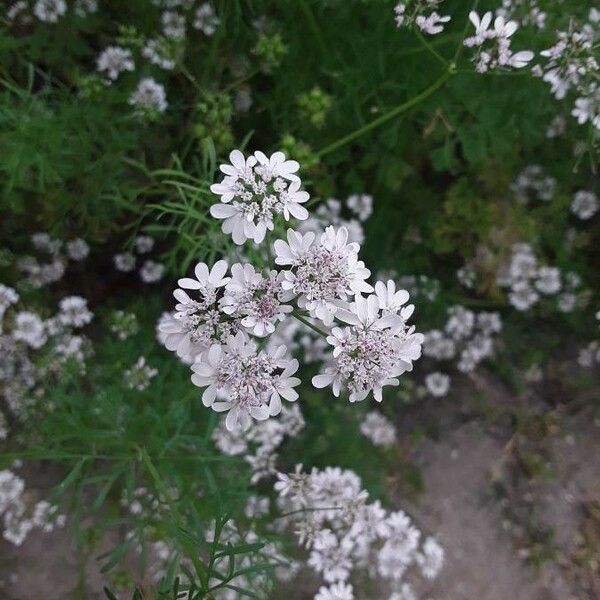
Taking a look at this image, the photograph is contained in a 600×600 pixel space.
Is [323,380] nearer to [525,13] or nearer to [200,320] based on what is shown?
[200,320]

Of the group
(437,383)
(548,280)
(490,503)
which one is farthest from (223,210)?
(490,503)

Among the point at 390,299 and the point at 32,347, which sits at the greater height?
the point at 390,299

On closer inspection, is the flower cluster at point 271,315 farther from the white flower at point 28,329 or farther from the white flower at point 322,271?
the white flower at point 28,329

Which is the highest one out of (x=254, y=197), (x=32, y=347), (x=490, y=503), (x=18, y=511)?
(x=254, y=197)

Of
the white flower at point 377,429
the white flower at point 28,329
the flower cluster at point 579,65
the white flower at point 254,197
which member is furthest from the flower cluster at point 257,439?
the flower cluster at point 579,65

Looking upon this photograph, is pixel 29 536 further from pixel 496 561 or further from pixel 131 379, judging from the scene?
pixel 496 561

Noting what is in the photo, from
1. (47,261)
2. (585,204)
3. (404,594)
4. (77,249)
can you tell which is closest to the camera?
(77,249)

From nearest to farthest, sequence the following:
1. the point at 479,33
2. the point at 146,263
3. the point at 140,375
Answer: the point at 479,33 < the point at 140,375 < the point at 146,263
